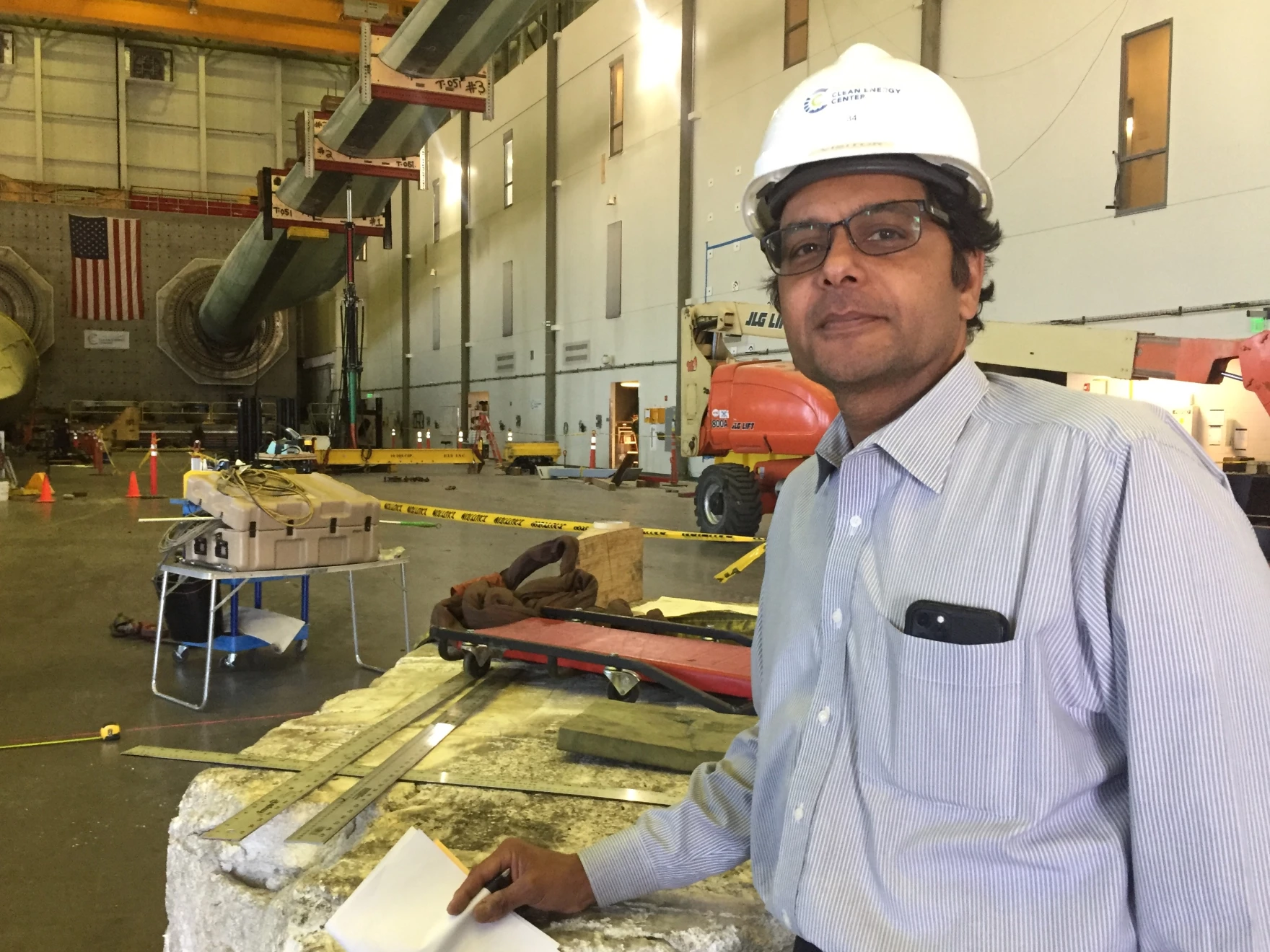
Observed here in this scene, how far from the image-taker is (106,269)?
24.2 metres

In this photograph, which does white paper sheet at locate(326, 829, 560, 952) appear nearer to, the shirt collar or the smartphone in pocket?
the smartphone in pocket

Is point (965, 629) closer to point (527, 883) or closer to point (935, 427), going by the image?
point (935, 427)

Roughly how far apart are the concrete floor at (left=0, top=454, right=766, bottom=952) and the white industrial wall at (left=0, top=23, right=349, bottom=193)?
820 inches

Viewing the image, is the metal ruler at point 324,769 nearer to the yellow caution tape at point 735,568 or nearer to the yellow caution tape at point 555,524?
the yellow caution tape at point 735,568

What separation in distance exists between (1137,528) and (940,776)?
1.19 feet

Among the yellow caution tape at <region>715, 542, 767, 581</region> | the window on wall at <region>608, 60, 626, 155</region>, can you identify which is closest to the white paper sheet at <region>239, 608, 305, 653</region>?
the yellow caution tape at <region>715, 542, 767, 581</region>

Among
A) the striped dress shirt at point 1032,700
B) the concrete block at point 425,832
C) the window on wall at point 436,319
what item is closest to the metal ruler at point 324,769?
the concrete block at point 425,832

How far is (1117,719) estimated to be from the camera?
97 centimetres

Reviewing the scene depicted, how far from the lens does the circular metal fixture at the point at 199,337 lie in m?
24.5

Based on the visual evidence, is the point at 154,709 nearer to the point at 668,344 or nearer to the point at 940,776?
the point at 940,776

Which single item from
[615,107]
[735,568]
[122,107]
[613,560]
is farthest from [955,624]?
[122,107]

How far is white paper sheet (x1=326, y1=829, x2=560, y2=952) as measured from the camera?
142 cm

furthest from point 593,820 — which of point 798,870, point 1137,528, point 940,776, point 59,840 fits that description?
point 59,840

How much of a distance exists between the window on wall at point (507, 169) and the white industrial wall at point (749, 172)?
0.26m
